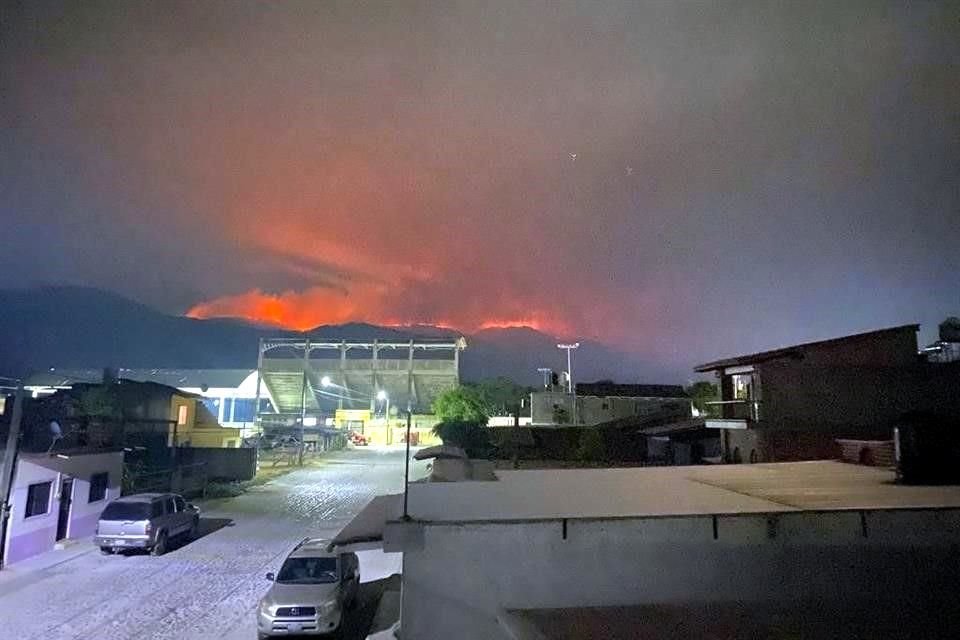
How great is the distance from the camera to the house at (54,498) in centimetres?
Answer: 1568

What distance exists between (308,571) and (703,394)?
4425cm

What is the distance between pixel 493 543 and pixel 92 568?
14.0m

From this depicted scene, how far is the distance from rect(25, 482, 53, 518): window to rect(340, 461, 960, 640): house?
14.2 metres

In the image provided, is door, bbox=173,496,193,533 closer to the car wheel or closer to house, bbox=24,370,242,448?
the car wheel

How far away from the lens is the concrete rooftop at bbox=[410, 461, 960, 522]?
7.49 m

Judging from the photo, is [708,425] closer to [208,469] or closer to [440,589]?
[440,589]

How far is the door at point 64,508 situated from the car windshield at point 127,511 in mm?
2032

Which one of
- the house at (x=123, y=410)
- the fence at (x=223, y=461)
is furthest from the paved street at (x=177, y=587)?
the fence at (x=223, y=461)

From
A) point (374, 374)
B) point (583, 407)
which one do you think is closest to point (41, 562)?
point (583, 407)

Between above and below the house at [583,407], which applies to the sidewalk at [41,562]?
Answer: below

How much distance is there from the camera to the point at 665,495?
899cm

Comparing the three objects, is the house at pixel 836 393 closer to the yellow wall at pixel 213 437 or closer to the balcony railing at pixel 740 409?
the balcony railing at pixel 740 409

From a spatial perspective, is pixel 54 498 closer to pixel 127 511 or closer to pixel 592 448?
pixel 127 511

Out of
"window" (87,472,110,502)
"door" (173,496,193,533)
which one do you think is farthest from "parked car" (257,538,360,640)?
"window" (87,472,110,502)
